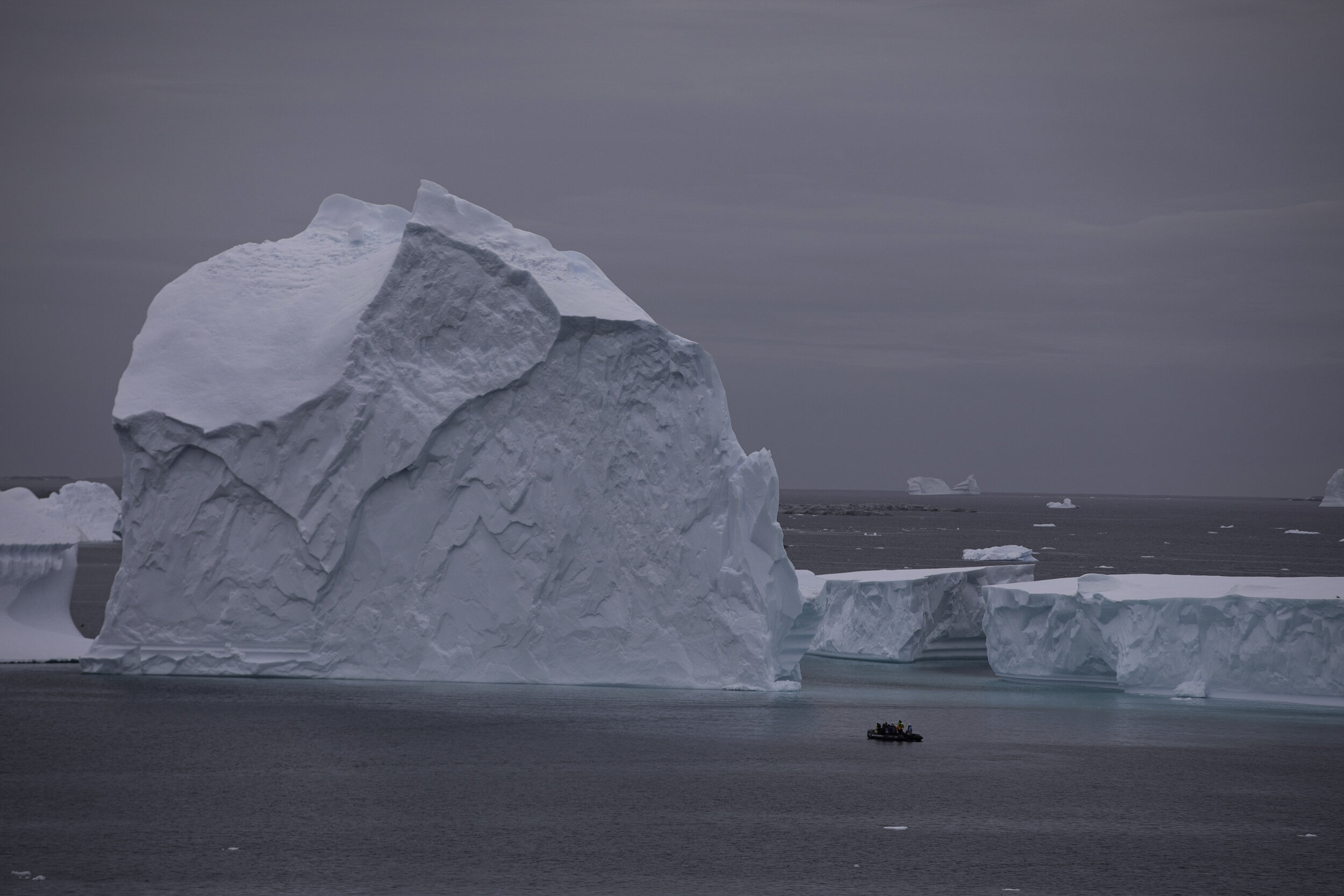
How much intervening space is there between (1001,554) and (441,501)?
43.7m

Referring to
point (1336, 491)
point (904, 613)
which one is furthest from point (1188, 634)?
point (1336, 491)

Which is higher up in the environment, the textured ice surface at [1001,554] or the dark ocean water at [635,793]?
the dark ocean water at [635,793]

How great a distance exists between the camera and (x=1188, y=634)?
25.9 meters

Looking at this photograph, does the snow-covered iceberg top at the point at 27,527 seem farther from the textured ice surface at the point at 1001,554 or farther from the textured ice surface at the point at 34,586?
the textured ice surface at the point at 1001,554

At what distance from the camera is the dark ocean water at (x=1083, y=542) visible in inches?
2653

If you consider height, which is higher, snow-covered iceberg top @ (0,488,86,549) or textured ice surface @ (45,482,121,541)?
snow-covered iceberg top @ (0,488,86,549)

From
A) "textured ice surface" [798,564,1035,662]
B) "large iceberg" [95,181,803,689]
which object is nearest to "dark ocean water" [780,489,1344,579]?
"textured ice surface" [798,564,1035,662]

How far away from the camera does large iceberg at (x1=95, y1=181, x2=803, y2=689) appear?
24.2m

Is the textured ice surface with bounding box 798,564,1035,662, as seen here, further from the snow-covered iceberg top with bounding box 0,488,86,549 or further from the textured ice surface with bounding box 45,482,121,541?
the textured ice surface with bounding box 45,482,121,541

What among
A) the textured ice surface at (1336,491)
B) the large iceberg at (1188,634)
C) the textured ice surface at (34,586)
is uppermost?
the large iceberg at (1188,634)

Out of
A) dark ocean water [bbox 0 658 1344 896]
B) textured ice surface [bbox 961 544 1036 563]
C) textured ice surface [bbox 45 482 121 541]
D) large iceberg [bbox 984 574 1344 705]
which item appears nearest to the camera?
dark ocean water [bbox 0 658 1344 896]

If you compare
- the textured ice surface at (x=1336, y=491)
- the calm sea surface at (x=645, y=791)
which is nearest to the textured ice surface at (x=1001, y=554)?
the calm sea surface at (x=645, y=791)

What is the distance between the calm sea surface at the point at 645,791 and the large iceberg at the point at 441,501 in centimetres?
72

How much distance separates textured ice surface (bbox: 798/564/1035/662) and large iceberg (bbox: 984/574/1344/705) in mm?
3349
